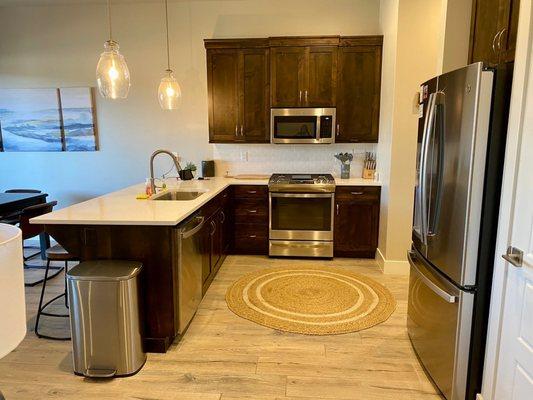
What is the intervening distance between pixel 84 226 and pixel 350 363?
1917mm

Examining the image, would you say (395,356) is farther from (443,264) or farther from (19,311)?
(19,311)

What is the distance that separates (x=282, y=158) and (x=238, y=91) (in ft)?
3.38

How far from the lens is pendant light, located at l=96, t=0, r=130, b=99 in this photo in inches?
98.6

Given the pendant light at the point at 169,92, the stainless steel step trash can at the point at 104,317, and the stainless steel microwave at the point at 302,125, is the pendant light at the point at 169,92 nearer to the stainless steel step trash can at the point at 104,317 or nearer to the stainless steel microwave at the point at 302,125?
the stainless steel microwave at the point at 302,125

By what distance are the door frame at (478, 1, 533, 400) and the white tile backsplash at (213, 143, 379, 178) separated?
3.12 metres

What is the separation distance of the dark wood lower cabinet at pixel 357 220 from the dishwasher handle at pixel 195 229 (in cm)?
185

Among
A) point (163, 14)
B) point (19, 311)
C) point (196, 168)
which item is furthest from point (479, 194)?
point (163, 14)

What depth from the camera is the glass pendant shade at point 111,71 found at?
8.21 feet

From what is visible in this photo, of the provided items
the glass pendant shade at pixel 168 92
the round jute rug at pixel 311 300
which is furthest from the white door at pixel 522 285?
the glass pendant shade at pixel 168 92

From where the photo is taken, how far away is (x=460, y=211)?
1.80m

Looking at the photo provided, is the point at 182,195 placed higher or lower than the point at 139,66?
lower

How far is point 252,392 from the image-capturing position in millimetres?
2109

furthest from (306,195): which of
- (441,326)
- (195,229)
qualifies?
(441,326)

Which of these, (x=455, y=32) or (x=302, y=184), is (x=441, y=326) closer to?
(x=455, y=32)
